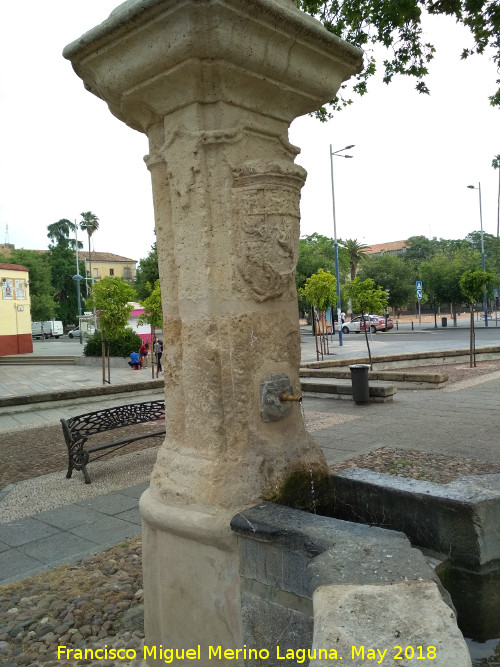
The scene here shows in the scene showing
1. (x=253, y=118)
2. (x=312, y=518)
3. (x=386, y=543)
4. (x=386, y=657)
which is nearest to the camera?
(x=386, y=657)

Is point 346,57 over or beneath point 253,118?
over

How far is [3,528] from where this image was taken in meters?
4.48

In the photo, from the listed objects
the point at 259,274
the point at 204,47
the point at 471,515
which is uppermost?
the point at 204,47

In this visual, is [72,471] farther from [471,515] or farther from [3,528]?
[471,515]

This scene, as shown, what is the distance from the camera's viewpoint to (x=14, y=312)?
96.4 ft

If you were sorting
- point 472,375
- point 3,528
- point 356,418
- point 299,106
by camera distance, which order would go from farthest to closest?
point 472,375
point 356,418
point 3,528
point 299,106

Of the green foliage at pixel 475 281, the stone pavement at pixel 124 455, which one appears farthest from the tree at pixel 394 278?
the stone pavement at pixel 124 455

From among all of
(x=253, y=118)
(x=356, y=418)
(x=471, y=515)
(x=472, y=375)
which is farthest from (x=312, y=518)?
(x=472, y=375)

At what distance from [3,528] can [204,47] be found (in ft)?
13.5

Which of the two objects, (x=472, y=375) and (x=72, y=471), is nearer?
(x=72, y=471)

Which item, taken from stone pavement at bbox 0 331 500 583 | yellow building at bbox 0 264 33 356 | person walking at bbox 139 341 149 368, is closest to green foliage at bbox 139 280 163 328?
person walking at bbox 139 341 149 368

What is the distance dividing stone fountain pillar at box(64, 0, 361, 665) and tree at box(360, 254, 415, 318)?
145 ft

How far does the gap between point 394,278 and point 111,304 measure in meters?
34.2

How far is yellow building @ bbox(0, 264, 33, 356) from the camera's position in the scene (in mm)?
28891
